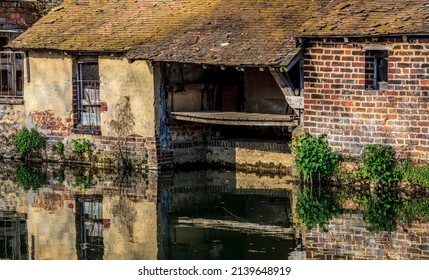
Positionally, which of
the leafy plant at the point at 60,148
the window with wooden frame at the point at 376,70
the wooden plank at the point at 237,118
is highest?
the window with wooden frame at the point at 376,70

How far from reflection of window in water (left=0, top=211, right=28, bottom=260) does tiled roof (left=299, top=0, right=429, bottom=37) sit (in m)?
6.23

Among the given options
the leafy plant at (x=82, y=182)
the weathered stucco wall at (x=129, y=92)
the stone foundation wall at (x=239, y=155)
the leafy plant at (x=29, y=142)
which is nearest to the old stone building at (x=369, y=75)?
the stone foundation wall at (x=239, y=155)

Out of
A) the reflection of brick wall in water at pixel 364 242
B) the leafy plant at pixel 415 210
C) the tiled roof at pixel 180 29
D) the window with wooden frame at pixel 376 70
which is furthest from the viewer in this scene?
the tiled roof at pixel 180 29

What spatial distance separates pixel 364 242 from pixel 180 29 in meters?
9.01

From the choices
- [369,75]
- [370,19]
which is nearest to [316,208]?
[369,75]

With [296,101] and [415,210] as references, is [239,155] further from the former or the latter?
[415,210]

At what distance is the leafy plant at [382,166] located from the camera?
21.5 meters

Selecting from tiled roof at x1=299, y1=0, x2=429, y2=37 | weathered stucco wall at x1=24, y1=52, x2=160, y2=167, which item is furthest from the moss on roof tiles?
weathered stucco wall at x1=24, y1=52, x2=160, y2=167

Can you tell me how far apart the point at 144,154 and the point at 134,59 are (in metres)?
2.06

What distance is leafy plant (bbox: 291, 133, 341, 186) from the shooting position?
22.4m

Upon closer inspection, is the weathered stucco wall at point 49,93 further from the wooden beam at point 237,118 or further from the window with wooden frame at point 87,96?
the wooden beam at point 237,118

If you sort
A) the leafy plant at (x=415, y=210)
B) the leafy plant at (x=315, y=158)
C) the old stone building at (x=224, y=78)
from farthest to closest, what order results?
the leafy plant at (x=315, y=158) → the old stone building at (x=224, y=78) → the leafy plant at (x=415, y=210)

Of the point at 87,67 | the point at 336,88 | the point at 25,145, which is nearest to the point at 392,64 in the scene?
the point at 336,88

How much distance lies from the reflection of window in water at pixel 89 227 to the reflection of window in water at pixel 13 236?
0.86 meters
